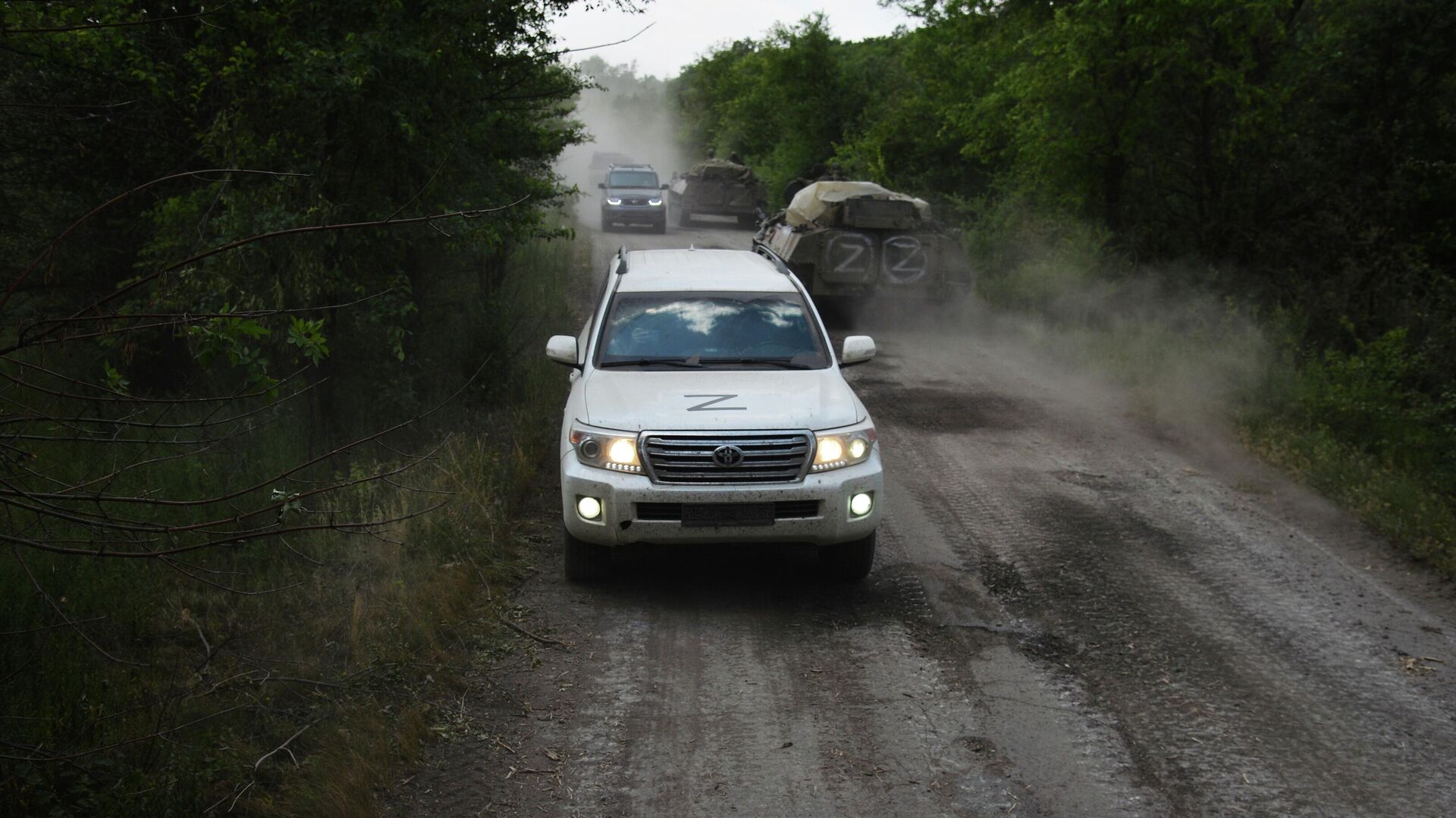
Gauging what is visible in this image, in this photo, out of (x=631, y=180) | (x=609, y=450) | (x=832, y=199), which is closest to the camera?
(x=609, y=450)

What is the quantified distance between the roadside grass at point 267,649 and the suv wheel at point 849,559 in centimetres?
188

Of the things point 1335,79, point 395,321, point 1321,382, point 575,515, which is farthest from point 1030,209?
point 575,515

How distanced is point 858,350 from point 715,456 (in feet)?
5.83

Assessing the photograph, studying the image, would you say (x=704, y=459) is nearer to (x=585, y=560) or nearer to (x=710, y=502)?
(x=710, y=502)

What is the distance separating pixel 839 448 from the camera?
6332 millimetres

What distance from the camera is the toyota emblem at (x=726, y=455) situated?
6121 mm

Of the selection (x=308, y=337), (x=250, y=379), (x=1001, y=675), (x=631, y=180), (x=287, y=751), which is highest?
(x=308, y=337)

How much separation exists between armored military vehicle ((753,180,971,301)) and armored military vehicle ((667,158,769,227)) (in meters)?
16.5

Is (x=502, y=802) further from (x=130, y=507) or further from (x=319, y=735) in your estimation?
(x=130, y=507)

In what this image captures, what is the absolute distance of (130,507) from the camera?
23.3ft

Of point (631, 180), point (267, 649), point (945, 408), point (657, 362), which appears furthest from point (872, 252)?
point (631, 180)

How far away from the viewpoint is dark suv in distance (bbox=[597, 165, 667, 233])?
3067 cm

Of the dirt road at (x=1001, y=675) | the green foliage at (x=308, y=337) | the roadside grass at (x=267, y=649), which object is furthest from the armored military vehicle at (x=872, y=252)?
the green foliage at (x=308, y=337)

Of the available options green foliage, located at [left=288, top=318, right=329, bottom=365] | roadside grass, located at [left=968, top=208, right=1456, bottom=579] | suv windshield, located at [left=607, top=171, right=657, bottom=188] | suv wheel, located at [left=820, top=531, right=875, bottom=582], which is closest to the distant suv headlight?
suv wheel, located at [left=820, top=531, right=875, bottom=582]
